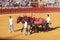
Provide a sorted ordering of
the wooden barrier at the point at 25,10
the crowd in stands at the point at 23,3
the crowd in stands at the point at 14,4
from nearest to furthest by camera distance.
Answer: the wooden barrier at the point at 25,10
the crowd in stands at the point at 14,4
the crowd in stands at the point at 23,3

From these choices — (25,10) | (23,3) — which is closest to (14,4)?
(23,3)

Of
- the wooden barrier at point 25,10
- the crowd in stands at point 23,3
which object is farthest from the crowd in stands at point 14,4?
the wooden barrier at point 25,10

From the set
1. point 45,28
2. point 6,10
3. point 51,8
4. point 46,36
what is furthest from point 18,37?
point 51,8

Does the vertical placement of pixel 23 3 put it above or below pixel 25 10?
above

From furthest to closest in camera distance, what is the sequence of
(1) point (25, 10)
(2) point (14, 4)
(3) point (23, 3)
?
(3) point (23, 3)
(2) point (14, 4)
(1) point (25, 10)

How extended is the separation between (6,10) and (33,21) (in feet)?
58.0

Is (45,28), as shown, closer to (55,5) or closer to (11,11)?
(11,11)

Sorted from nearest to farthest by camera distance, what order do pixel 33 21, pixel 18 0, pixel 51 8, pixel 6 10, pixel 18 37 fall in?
pixel 18 37
pixel 33 21
pixel 6 10
pixel 51 8
pixel 18 0

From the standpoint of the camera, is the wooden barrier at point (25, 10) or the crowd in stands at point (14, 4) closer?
the wooden barrier at point (25, 10)

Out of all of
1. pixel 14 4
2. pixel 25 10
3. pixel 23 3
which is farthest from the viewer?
pixel 23 3

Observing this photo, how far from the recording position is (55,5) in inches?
1545

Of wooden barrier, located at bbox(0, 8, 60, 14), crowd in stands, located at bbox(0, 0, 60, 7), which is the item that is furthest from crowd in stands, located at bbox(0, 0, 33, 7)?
wooden barrier, located at bbox(0, 8, 60, 14)

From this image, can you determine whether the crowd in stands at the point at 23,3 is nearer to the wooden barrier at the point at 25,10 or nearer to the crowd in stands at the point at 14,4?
the crowd in stands at the point at 14,4

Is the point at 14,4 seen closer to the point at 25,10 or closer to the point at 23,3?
the point at 23,3
